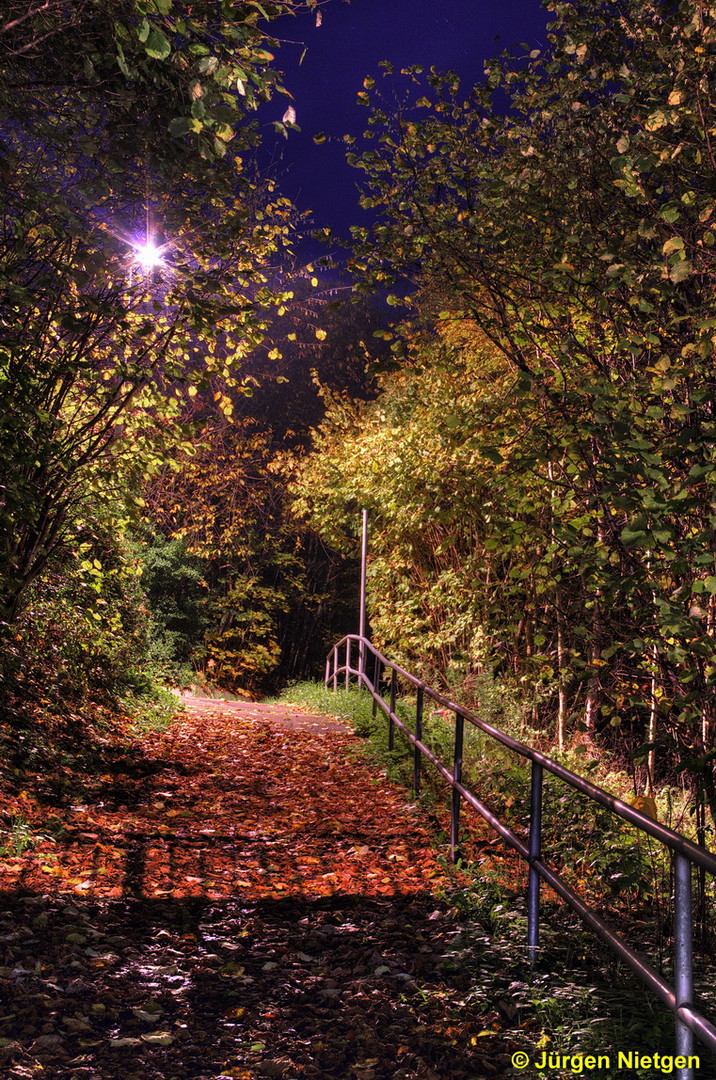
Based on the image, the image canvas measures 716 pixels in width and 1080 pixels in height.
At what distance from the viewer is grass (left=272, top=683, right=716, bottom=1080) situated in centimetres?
333

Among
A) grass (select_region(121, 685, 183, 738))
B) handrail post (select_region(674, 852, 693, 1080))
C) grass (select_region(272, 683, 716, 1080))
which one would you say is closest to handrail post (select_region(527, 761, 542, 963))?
grass (select_region(272, 683, 716, 1080))

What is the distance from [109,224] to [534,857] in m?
5.33

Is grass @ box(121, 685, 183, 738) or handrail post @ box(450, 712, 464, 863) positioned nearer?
handrail post @ box(450, 712, 464, 863)

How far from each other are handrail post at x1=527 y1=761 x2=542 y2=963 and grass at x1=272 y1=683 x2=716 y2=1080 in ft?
0.23

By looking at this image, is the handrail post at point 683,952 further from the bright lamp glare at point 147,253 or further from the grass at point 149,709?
the grass at point 149,709

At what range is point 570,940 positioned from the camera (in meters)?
4.29

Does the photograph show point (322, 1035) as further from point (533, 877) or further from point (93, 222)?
point (93, 222)

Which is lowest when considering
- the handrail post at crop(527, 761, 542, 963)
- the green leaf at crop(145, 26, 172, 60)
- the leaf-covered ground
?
the leaf-covered ground

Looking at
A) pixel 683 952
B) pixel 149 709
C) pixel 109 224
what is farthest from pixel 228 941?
pixel 149 709

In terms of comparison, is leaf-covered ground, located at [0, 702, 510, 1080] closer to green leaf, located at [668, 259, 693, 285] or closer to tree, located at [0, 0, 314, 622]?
tree, located at [0, 0, 314, 622]

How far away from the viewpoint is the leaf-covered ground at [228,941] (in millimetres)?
3332

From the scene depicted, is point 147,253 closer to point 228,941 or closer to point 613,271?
point 613,271

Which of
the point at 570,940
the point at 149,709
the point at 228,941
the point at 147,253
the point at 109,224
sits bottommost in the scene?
the point at 228,941

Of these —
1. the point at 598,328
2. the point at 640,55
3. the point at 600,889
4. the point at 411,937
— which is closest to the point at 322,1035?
the point at 411,937
